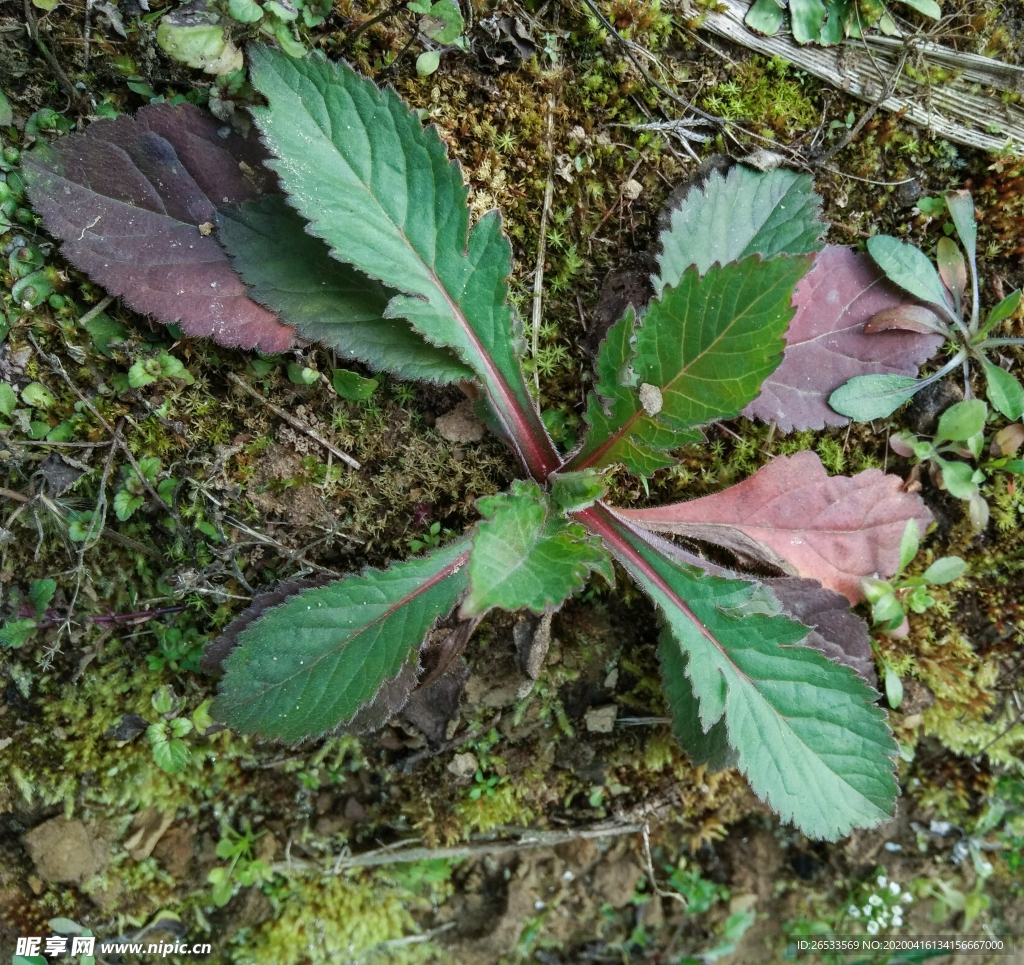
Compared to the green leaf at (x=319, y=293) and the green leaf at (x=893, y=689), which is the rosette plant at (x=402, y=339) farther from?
the green leaf at (x=893, y=689)

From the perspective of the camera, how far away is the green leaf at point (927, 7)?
2.02 meters

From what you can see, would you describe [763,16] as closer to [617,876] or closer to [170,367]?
[170,367]

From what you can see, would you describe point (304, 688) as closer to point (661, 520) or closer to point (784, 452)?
point (661, 520)

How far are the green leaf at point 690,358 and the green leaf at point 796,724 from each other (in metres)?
0.39

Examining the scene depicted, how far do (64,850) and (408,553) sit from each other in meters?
1.39

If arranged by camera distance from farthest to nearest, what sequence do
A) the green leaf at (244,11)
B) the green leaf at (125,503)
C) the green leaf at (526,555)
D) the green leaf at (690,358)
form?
1. the green leaf at (125,503)
2. the green leaf at (244,11)
3. the green leaf at (690,358)
4. the green leaf at (526,555)

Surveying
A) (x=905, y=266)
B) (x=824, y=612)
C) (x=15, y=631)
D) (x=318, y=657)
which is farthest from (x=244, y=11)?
(x=824, y=612)

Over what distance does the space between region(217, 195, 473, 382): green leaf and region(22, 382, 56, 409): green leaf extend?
61 centimetres

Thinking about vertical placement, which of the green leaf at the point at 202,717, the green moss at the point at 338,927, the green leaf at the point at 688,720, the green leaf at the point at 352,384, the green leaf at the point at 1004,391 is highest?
the green leaf at the point at 352,384

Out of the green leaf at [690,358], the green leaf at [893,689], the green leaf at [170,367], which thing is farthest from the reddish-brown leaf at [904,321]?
the green leaf at [170,367]

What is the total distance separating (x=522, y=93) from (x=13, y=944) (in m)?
2.89

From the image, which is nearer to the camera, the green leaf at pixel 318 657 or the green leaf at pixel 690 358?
the green leaf at pixel 690 358

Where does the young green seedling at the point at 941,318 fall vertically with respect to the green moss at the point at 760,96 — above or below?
below

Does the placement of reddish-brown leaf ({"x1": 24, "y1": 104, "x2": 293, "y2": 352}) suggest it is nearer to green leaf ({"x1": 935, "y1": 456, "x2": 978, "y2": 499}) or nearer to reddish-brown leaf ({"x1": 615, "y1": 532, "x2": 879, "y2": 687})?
reddish-brown leaf ({"x1": 615, "y1": 532, "x2": 879, "y2": 687})
